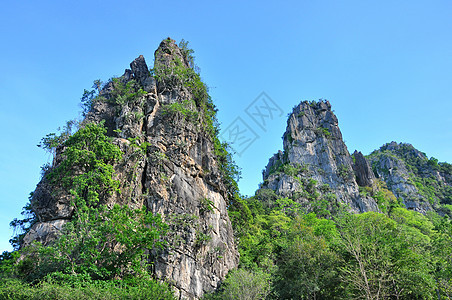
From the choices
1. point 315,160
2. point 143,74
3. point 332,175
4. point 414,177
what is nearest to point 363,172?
point 332,175

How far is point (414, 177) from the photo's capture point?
86750 mm

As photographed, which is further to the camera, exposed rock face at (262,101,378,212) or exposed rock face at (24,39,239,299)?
exposed rock face at (262,101,378,212)

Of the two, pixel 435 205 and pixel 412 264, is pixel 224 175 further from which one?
pixel 435 205

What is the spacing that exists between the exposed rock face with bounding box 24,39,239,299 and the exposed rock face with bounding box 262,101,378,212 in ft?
96.5

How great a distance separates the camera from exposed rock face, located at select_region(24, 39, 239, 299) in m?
23.1

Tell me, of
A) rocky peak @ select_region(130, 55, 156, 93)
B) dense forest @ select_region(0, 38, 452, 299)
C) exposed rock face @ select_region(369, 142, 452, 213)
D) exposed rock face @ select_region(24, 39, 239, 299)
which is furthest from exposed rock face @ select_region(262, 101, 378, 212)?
rocky peak @ select_region(130, 55, 156, 93)

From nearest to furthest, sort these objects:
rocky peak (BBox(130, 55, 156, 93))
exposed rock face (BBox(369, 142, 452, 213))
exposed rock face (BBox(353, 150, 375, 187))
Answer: rocky peak (BBox(130, 55, 156, 93))
exposed rock face (BBox(353, 150, 375, 187))
exposed rock face (BBox(369, 142, 452, 213))

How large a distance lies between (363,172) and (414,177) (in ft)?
90.5

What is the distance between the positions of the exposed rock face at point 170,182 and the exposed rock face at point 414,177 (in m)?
57.7

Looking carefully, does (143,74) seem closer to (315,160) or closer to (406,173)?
(315,160)

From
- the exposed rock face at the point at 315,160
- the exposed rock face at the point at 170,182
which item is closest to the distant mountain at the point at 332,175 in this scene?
the exposed rock face at the point at 315,160

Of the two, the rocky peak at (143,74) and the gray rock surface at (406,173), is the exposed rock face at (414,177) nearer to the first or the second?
the gray rock surface at (406,173)

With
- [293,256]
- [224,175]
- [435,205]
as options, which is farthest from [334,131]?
[293,256]

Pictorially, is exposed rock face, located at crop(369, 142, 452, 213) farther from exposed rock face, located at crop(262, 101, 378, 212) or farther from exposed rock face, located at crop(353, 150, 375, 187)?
exposed rock face, located at crop(262, 101, 378, 212)
